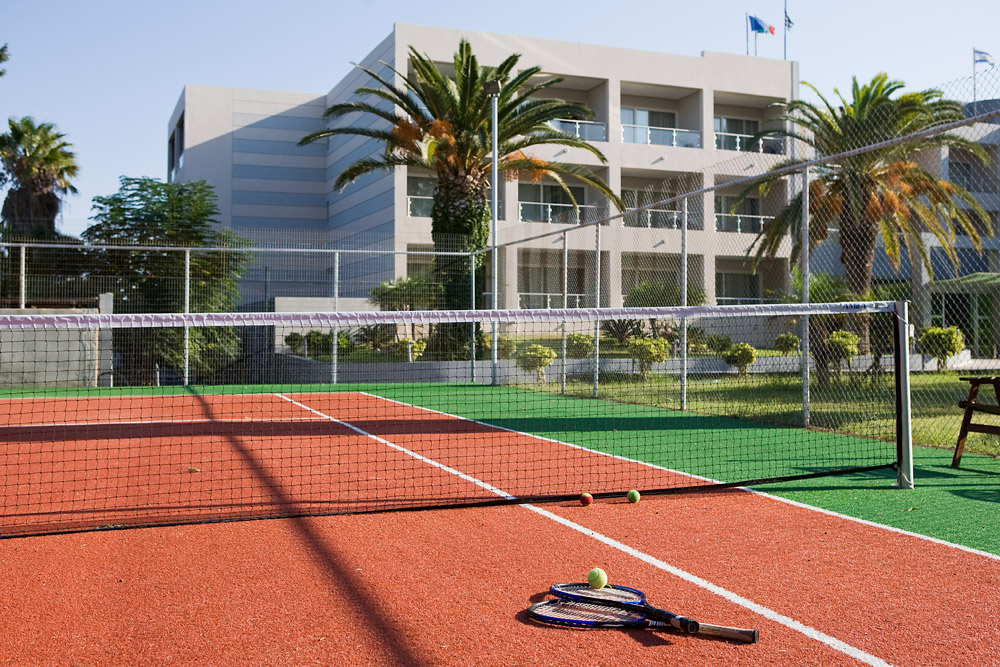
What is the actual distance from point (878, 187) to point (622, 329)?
241 inches

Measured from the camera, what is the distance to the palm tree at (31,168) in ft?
126

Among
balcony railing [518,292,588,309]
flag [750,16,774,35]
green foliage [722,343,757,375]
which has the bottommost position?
green foliage [722,343,757,375]

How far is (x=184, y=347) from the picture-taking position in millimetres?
19938

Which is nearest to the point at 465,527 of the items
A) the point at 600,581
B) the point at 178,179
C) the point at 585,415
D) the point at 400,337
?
the point at 600,581

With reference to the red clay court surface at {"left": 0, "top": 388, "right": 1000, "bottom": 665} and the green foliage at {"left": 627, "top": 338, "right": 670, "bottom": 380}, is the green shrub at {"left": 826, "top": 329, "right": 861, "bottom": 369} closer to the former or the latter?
the green foliage at {"left": 627, "top": 338, "right": 670, "bottom": 380}

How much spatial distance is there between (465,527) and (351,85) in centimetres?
3651

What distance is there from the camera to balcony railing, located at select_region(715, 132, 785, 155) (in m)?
38.0

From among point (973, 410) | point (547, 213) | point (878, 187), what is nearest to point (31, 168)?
point (547, 213)

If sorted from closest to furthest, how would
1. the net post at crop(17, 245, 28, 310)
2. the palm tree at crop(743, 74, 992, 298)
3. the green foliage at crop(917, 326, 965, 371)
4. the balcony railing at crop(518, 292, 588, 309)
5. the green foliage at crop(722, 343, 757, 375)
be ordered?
the palm tree at crop(743, 74, 992, 298), the net post at crop(17, 245, 28, 310), the green foliage at crop(722, 343, 757, 375), the balcony railing at crop(518, 292, 588, 309), the green foliage at crop(917, 326, 965, 371)

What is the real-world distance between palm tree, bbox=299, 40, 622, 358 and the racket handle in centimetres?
1794

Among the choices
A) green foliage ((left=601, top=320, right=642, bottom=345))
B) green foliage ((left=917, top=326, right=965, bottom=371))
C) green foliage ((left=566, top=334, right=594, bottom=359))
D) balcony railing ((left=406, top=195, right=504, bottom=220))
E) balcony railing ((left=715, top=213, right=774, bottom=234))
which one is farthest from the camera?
balcony railing ((left=715, top=213, right=774, bottom=234))

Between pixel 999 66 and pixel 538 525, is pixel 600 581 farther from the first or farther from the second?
pixel 999 66

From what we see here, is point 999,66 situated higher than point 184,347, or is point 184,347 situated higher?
point 999,66

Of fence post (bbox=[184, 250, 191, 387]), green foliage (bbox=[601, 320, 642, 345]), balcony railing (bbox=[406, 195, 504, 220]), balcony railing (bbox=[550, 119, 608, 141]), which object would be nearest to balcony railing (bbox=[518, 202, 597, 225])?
balcony railing (bbox=[550, 119, 608, 141])
